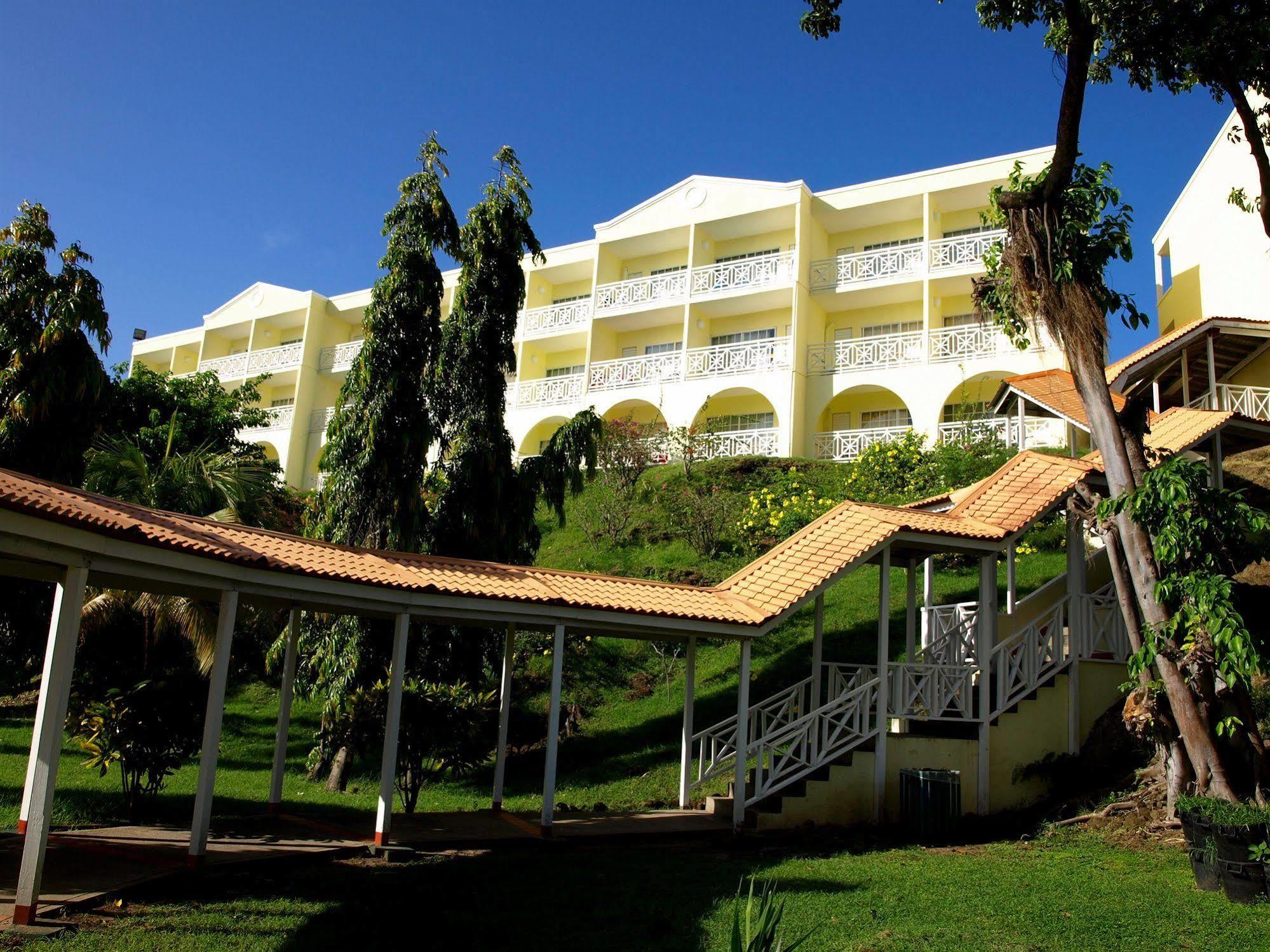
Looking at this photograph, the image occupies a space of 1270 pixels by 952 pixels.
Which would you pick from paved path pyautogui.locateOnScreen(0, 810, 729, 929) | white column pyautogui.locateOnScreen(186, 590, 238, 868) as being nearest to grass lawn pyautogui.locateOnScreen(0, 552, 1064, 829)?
paved path pyautogui.locateOnScreen(0, 810, 729, 929)

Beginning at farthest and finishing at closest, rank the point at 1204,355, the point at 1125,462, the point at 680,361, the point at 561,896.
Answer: the point at 680,361, the point at 1204,355, the point at 1125,462, the point at 561,896

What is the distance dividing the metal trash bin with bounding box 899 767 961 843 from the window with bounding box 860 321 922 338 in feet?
63.3

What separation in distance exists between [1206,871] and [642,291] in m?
25.4

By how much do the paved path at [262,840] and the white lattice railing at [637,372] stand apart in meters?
18.9

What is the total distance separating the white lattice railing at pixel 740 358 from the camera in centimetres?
2820

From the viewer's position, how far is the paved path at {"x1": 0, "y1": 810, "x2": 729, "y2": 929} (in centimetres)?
767

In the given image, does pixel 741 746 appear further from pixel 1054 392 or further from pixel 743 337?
pixel 743 337

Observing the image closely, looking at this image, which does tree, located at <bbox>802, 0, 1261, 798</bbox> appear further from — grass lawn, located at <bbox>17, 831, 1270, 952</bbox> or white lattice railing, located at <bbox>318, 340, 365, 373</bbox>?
white lattice railing, located at <bbox>318, 340, 365, 373</bbox>

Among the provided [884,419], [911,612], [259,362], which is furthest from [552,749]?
[259,362]

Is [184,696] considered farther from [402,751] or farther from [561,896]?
[561,896]

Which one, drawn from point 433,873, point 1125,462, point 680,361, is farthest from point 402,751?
point 680,361

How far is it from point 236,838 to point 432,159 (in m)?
10.7

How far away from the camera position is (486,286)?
15930 mm

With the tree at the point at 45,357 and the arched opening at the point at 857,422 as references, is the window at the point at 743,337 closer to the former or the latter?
the arched opening at the point at 857,422
